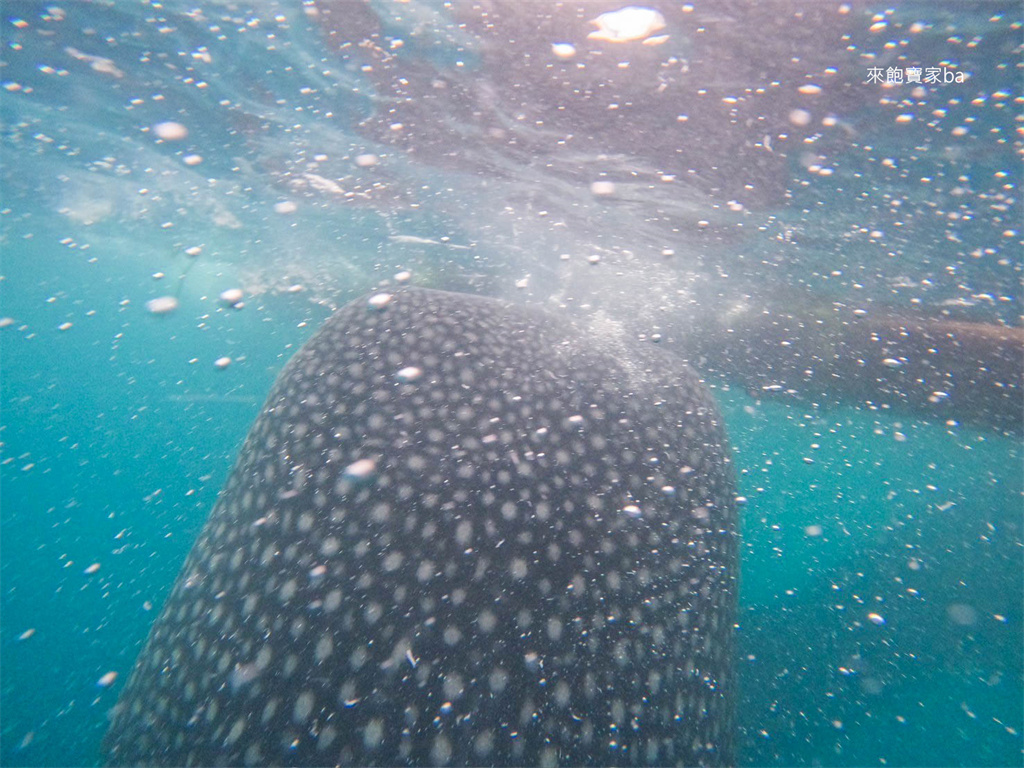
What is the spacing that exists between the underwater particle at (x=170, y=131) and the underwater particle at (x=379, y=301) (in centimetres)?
1067

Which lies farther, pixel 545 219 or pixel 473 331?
pixel 545 219

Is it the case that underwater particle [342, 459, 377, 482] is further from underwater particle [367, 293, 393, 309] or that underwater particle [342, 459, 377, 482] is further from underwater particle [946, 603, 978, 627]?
underwater particle [946, 603, 978, 627]

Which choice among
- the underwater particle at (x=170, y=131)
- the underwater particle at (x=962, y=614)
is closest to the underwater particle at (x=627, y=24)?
the underwater particle at (x=170, y=131)

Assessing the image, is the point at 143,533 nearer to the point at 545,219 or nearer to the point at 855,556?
the point at 545,219

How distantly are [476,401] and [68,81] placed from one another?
1281cm

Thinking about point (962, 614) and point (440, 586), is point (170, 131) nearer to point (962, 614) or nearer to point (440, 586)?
point (440, 586)

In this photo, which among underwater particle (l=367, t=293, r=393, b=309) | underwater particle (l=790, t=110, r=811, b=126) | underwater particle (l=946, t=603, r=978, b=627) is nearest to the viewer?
underwater particle (l=367, t=293, r=393, b=309)

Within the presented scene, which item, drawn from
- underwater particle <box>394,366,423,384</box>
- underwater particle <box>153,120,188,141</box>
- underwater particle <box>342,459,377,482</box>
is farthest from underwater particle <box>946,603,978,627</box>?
underwater particle <box>153,120,188,141</box>

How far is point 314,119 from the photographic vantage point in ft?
31.6

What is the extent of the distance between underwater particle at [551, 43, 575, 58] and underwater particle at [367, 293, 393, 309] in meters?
3.76

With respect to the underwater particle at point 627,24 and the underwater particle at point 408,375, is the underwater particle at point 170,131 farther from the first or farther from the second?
the underwater particle at point 408,375

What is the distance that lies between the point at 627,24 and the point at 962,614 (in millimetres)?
11275

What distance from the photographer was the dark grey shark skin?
2.22 metres

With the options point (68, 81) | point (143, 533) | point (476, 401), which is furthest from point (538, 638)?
point (143, 533)
